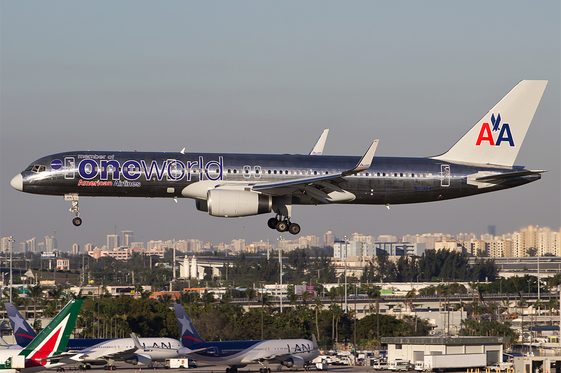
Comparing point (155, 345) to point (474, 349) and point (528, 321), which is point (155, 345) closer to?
point (474, 349)

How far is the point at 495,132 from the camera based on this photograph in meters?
50.7

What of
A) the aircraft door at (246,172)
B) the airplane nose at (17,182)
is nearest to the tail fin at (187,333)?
the airplane nose at (17,182)

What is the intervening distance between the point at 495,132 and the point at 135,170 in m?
25.5

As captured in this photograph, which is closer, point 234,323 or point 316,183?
point 316,183

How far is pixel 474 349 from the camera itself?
8769 centimetres

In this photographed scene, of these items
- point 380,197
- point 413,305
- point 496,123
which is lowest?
point 413,305

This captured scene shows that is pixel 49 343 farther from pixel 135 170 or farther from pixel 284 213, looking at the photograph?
pixel 284 213

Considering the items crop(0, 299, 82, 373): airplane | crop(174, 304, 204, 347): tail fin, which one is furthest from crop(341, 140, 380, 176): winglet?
crop(174, 304, 204, 347): tail fin

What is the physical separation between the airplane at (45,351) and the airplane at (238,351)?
2748cm

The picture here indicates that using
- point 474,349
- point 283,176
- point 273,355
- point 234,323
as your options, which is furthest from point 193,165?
point 234,323

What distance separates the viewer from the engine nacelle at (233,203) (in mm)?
43406

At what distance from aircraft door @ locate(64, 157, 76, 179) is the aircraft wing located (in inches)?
441

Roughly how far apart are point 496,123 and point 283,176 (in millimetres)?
17094

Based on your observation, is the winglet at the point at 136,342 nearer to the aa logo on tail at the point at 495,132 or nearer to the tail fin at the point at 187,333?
the tail fin at the point at 187,333
